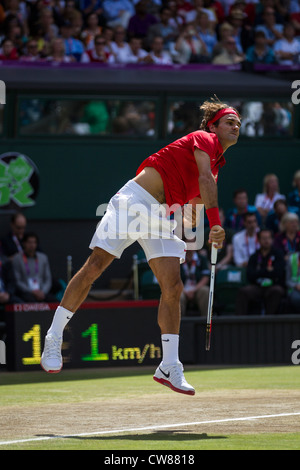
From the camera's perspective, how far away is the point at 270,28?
18.9 m

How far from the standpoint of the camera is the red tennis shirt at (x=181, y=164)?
274 inches

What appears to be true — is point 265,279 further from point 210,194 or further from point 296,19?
point 296,19

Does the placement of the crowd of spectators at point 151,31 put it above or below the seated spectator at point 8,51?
above

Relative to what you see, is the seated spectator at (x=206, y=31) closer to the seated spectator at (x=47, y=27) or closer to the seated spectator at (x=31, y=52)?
the seated spectator at (x=47, y=27)

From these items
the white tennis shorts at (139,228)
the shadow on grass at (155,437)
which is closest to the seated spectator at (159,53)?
the white tennis shorts at (139,228)

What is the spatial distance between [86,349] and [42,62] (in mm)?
6140

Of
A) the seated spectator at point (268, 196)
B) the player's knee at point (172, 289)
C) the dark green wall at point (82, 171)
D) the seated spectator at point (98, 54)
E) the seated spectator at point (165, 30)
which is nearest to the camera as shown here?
the player's knee at point (172, 289)

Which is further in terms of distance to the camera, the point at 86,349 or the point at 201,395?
the point at 86,349

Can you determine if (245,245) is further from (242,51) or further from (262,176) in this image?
(242,51)

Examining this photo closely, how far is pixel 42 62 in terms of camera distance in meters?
16.2

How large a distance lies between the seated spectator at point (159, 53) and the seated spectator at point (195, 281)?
4.62m

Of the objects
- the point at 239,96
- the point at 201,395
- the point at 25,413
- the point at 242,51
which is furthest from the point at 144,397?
the point at 242,51

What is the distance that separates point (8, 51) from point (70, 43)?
1238 mm

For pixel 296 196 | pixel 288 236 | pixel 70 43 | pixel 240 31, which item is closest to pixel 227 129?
pixel 288 236
